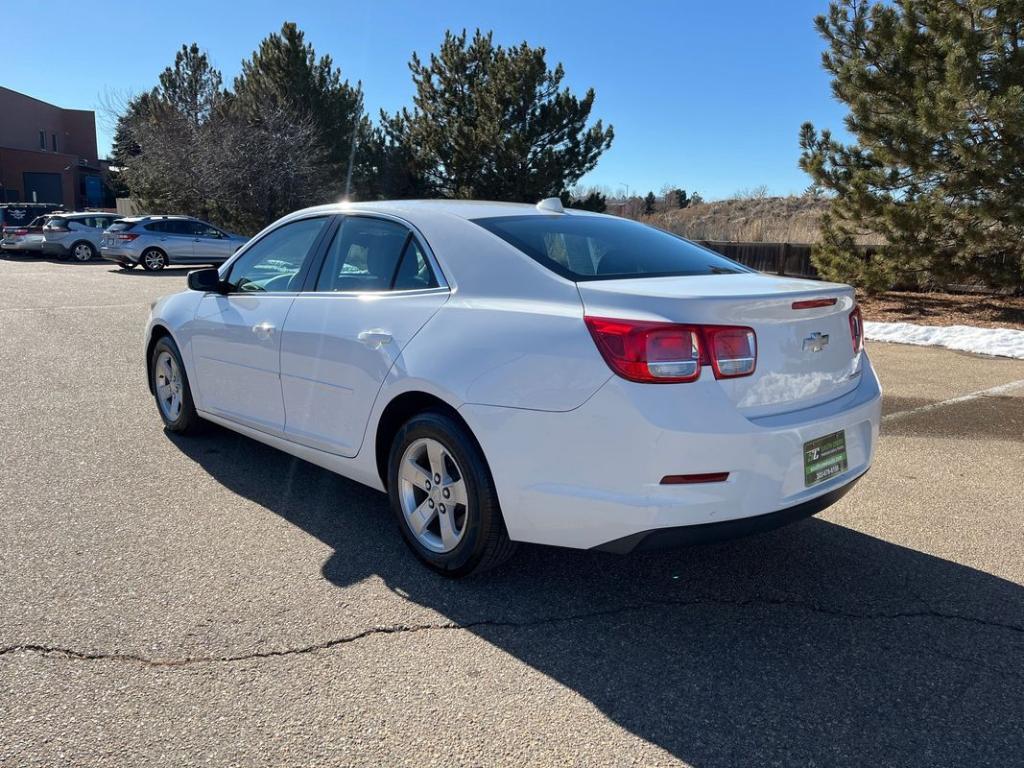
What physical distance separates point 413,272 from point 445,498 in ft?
3.51

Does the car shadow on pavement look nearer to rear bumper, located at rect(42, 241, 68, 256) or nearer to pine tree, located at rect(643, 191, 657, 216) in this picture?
rear bumper, located at rect(42, 241, 68, 256)

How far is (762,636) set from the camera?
3.05m

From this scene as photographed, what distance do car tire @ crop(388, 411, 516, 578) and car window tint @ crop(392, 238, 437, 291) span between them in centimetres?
64

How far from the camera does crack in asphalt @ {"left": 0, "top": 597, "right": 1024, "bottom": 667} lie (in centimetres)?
284

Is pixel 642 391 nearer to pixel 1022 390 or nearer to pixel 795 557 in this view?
pixel 795 557

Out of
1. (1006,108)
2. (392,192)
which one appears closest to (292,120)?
(392,192)

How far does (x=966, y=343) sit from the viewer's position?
10312mm

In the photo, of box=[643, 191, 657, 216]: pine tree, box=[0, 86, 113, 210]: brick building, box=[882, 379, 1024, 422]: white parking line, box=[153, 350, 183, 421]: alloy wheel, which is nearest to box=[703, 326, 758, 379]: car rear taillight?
box=[153, 350, 183, 421]: alloy wheel

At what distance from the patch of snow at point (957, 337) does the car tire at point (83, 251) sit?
24128mm

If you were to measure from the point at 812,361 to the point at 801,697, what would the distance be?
126 centimetres

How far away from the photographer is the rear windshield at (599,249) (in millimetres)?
3436

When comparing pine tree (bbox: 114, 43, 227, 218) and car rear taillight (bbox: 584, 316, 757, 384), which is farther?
pine tree (bbox: 114, 43, 227, 218)

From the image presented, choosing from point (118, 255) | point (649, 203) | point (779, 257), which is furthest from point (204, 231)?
point (649, 203)

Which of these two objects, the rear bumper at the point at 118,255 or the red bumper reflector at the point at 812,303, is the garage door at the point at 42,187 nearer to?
the rear bumper at the point at 118,255
